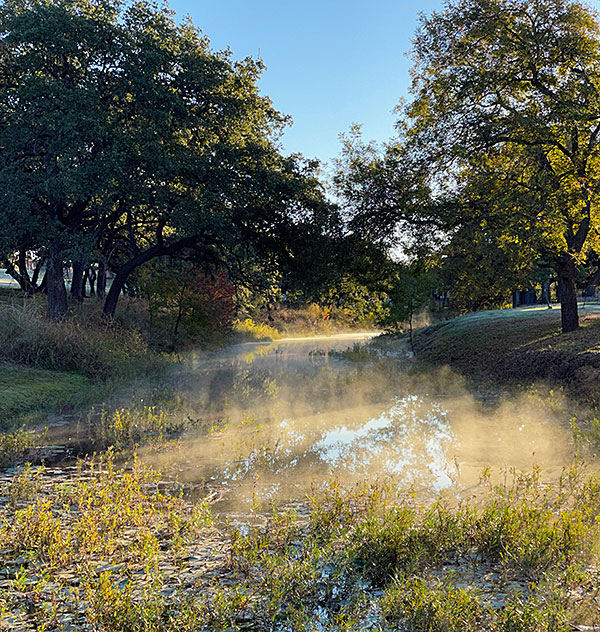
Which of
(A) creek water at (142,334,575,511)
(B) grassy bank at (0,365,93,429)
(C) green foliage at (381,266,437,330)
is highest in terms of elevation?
(C) green foliage at (381,266,437,330)

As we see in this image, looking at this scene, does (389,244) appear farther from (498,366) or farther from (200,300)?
(200,300)

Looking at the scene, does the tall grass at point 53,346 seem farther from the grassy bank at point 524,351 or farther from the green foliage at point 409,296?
the green foliage at point 409,296

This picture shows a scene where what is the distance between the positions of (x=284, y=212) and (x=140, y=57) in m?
8.50

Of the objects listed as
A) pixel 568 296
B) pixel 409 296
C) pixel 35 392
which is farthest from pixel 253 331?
pixel 35 392

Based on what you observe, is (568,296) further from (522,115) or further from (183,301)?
(183,301)

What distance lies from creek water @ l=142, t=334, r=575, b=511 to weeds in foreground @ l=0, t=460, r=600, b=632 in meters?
0.94

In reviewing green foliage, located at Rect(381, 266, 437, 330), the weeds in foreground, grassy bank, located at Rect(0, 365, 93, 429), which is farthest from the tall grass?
green foliage, located at Rect(381, 266, 437, 330)

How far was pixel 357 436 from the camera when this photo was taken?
10812 millimetres

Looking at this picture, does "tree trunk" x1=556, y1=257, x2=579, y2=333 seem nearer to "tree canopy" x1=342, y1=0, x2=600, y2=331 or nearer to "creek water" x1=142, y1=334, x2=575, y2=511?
"tree canopy" x1=342, y1=0, x2=600, y2=331

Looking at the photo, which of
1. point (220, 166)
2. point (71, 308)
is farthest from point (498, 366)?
point (71, 308)

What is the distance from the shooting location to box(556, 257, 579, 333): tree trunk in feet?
62.2

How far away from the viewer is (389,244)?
62.0 feet

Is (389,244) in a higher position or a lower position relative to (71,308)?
higher

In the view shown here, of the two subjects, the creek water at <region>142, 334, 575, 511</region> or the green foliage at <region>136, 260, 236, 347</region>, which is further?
the green foliage at <region>136, 260, 236, 347</region>
